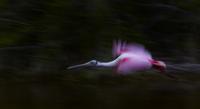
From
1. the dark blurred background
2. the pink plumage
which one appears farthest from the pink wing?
the dark blurred background

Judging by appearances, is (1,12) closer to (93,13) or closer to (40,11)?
(40,11)

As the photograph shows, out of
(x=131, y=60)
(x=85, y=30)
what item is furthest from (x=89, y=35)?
(x=131, y=60)

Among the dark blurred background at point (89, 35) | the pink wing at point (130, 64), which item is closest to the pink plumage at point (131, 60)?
the pink wing at point (130, 64)

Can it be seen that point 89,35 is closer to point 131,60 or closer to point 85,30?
point 85,30

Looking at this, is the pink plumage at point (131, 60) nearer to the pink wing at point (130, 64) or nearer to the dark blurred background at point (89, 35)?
the pink wing at point (130, 64)

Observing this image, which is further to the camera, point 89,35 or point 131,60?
point 89,35

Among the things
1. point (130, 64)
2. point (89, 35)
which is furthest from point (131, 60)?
point (89, 35)

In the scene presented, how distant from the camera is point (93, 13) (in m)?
3.66

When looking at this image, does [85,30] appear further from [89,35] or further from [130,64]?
[130,64]

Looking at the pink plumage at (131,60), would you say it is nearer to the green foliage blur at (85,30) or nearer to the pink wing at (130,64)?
the pink wing at (130,64)

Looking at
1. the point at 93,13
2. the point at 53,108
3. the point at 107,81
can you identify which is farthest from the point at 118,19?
the point at 53,108

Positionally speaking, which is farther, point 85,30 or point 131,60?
point 85,30

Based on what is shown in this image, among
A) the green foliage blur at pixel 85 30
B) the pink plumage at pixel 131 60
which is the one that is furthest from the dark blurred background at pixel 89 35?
the pink plumage at pixel 131 60

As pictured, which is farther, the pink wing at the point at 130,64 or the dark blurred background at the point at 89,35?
the dark blurred background at the point at 89,35
